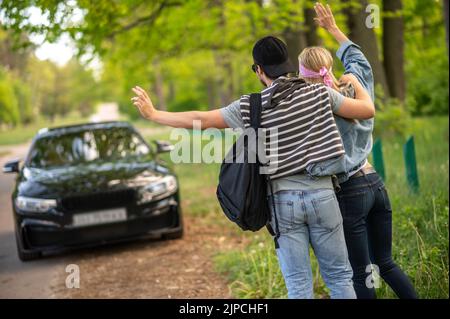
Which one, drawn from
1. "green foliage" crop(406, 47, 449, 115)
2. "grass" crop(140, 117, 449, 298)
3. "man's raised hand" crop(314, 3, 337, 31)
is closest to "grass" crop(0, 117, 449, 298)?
"grass" crop(140, 117, 449, 298)

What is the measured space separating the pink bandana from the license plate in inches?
160

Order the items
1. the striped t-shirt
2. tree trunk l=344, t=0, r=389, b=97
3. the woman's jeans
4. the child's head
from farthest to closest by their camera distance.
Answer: tree trunk l=344, t=0, r=389, b=97 < the woman's jeans < the child's head < the striped t-shirt

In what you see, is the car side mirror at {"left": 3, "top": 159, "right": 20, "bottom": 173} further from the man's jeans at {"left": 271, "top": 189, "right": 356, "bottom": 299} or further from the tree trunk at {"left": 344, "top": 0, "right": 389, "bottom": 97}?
the tree trunk at {"left": 344, "top": 0, "right": 389, "bottom": 97}

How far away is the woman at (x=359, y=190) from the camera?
139 inches

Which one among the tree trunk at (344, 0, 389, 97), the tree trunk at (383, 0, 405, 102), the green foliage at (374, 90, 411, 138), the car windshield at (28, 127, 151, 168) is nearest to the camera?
the car windshield at (28, 127, 151, 168)

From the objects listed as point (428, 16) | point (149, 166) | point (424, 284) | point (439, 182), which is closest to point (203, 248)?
point (149, 166)

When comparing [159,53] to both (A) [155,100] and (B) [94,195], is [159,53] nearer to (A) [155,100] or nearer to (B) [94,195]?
(B) [94,195]

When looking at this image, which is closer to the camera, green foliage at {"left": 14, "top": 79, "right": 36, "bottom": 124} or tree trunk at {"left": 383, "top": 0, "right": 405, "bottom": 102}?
tree trunk at {"left": 383, "top": 0, "right": 405, "bottom": 102}

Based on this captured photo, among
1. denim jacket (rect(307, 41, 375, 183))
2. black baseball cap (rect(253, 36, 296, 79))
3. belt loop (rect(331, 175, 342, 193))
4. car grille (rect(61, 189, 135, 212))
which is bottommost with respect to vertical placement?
car grille (rect(61, 189, 135, 212))

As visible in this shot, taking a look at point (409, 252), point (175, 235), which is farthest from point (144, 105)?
point (175, 235)

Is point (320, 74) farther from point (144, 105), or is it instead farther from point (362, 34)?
point (362, 34)

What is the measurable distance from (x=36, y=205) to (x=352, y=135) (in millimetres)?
4529

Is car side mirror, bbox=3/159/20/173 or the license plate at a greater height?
car side mirror, bbox=3/159/20/173

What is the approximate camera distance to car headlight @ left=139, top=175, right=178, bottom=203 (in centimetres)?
732
